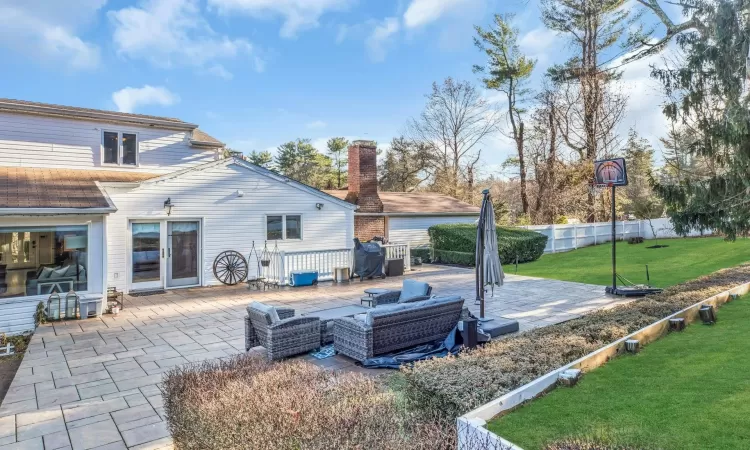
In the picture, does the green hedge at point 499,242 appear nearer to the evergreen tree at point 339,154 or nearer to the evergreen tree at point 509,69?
the evergreen tree at point 509,69

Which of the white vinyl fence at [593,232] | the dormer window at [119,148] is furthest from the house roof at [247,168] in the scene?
the white vinyl fence at [593,232]

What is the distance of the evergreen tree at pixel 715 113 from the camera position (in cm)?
947

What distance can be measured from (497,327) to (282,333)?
3.35 m

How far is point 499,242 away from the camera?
54.0 ft

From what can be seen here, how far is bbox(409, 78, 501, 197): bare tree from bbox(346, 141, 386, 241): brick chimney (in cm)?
1359

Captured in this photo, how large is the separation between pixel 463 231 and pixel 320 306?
9.67 m

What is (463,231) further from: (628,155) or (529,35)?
(529,35)

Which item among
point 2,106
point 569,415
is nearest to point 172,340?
point 569,415

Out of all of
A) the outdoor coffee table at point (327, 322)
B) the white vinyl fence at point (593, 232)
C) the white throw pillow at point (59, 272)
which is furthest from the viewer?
the white vinyl fence at point (593, 232)

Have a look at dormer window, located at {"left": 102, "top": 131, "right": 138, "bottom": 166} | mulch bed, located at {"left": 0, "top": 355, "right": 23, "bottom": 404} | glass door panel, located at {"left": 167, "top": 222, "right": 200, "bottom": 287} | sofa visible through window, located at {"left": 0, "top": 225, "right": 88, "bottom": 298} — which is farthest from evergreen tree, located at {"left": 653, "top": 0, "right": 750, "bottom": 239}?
dormer window, located at {"left": 102, "top": 131, "right": 138, "bottom": 166}

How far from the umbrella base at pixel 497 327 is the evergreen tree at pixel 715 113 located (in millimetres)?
7271

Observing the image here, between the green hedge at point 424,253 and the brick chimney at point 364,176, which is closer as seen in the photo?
the brick chimney at point 364,176

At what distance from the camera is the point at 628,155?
25.0m

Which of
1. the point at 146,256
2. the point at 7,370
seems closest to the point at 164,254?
the point at 146,256
